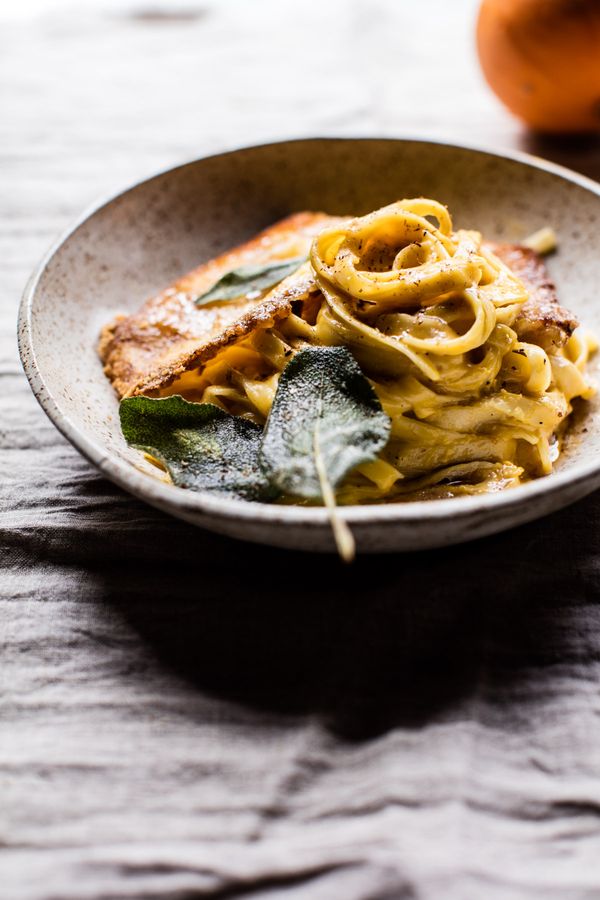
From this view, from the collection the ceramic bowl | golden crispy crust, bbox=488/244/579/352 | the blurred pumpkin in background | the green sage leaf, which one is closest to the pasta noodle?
golden crispy crust, bbox=488/244/579/352

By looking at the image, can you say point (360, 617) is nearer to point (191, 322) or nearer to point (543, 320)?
point (543, 320)

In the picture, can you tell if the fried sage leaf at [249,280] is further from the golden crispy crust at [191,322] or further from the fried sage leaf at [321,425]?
the fried sage leaf at [321,425]

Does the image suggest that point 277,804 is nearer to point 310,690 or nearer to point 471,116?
point 310,690

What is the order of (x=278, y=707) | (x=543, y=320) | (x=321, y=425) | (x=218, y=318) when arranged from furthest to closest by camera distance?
(x=218, y=318) → (x=543, y=320) → (x=321, y=425) → (x=278, y=707)

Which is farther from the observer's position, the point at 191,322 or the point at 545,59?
the point at 545,59

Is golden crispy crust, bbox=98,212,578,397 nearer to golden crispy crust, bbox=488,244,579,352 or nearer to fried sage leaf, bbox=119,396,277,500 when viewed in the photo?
golden crispy crust, bbox=488,244,579,352

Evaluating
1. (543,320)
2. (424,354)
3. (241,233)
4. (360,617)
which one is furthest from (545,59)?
(360,617)

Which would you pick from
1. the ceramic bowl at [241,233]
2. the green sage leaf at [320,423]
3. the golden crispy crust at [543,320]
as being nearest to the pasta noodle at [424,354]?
the golden crispy crust at [543,320]
